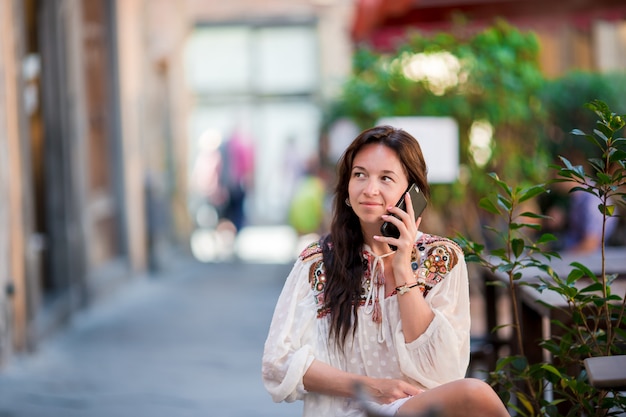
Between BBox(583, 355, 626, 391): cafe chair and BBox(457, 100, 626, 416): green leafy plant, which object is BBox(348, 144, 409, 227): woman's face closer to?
BBox(457, 100, 626, 416): green leafy plant

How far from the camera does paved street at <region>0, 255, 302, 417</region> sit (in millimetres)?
6902

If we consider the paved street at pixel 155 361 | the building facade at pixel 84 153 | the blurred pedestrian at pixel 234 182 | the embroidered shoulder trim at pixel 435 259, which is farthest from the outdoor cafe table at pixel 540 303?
the blurred pedestrian at pixel 234 182

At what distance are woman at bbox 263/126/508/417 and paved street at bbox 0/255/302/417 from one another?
3.14 metres

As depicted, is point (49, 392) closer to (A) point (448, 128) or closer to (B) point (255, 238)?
(A) point (448, 128)

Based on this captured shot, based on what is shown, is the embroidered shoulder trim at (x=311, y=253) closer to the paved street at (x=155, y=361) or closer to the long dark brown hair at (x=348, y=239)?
the long dark brown hair at (x=348, y=239)

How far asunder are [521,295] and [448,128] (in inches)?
171

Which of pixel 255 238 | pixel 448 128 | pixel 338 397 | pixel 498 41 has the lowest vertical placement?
pixel 255 238

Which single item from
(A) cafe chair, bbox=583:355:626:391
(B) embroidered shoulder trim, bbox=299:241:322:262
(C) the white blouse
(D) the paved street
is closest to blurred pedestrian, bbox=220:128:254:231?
(D) the paved street

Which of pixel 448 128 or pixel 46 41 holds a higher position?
pixel 46 41

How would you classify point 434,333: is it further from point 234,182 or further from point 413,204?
point 234,182

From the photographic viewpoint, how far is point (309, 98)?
24984mm

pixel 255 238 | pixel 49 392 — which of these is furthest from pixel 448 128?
pixel 255 238

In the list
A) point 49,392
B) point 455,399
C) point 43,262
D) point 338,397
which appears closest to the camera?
point 455,399

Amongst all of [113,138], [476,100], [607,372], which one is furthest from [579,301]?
[113,138]
